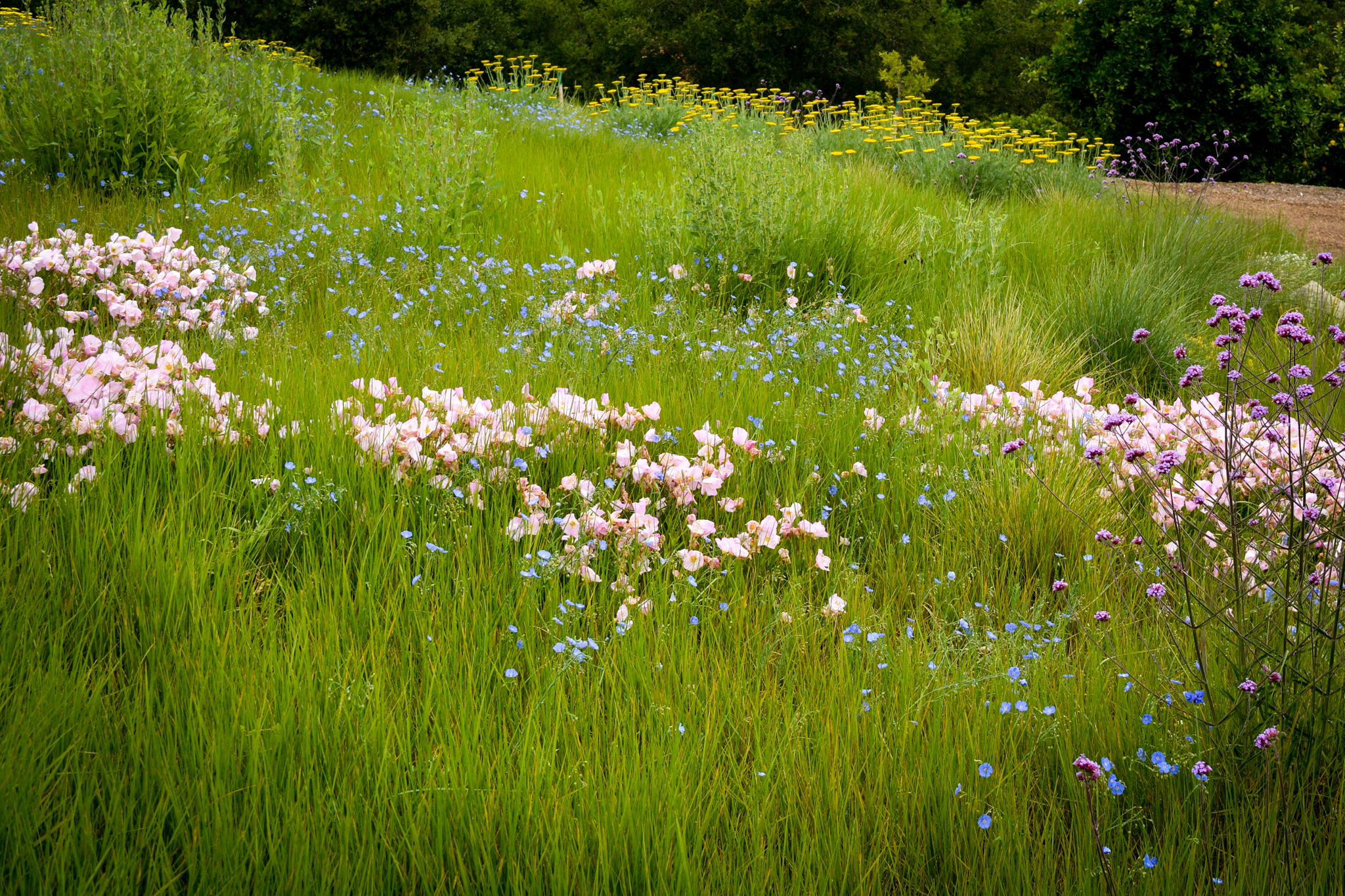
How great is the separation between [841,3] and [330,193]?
2143cm

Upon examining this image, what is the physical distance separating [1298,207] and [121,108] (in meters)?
12.3

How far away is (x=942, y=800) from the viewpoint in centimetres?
169

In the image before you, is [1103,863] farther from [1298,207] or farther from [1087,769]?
[1298,207]

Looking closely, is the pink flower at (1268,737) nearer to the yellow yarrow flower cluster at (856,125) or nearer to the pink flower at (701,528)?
the pink flower at (701,528)

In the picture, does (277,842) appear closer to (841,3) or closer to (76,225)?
(76,225)

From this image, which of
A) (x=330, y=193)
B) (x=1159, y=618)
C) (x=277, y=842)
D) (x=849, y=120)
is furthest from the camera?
(x=849, y=120)

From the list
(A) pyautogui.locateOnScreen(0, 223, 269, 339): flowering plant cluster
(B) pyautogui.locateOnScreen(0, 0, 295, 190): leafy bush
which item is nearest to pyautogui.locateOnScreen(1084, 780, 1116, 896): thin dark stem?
(A) pyautogui.locateOnScreen(0, 223, 269, 339): flowering plant cluster

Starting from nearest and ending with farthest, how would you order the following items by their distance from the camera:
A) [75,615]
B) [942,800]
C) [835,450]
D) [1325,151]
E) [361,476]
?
1. [942,800]
2. [75,615]
3. [361,476]
4. [835,450]
5. [1325,151]

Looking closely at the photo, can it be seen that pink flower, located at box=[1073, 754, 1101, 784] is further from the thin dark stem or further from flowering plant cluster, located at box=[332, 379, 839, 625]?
flowering plant cluster, located at box=[332, 379, 839, 625]

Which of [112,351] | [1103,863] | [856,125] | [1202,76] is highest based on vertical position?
[1202,76]

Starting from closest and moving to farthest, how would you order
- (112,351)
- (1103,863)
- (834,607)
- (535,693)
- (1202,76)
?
(1103,863), (535,693), (834,607), (112,351), (1202,76)

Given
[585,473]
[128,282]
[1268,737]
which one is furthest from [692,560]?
[128,282]

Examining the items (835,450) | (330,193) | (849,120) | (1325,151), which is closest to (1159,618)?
(835,450)

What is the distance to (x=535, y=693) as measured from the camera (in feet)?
6.31
